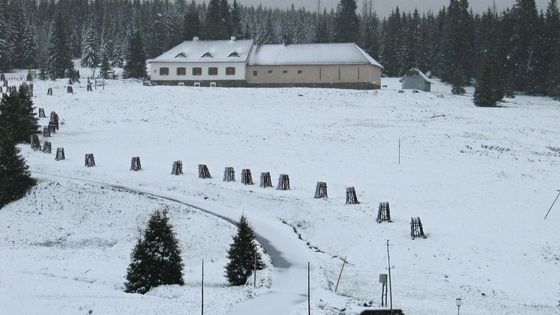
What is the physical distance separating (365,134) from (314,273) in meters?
29.6

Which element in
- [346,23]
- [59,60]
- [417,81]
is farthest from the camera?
[346,23]

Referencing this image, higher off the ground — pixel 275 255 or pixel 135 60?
pixel 135 60

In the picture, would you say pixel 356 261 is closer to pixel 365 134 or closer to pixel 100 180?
pixel 100 180

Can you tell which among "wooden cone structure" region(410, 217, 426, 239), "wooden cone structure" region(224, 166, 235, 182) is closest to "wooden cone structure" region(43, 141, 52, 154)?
"wooden cone structure" region(224, 166, 235, 182)

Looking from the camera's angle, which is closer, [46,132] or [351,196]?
[351,196]

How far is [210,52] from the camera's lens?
3219 inches

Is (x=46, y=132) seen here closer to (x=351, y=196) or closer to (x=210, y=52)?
(x=351, y=196)

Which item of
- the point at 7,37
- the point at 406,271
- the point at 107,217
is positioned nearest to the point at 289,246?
the point at 406,271

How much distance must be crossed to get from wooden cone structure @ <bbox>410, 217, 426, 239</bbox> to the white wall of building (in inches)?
2182

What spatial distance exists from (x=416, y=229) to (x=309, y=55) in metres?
56.3

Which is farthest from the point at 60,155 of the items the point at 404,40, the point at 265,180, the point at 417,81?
the point at 404,40

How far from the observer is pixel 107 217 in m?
31.8

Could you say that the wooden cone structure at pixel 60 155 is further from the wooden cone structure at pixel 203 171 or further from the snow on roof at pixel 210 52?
the snow on roof at pixel 210 52

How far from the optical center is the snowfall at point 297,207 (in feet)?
66.5
